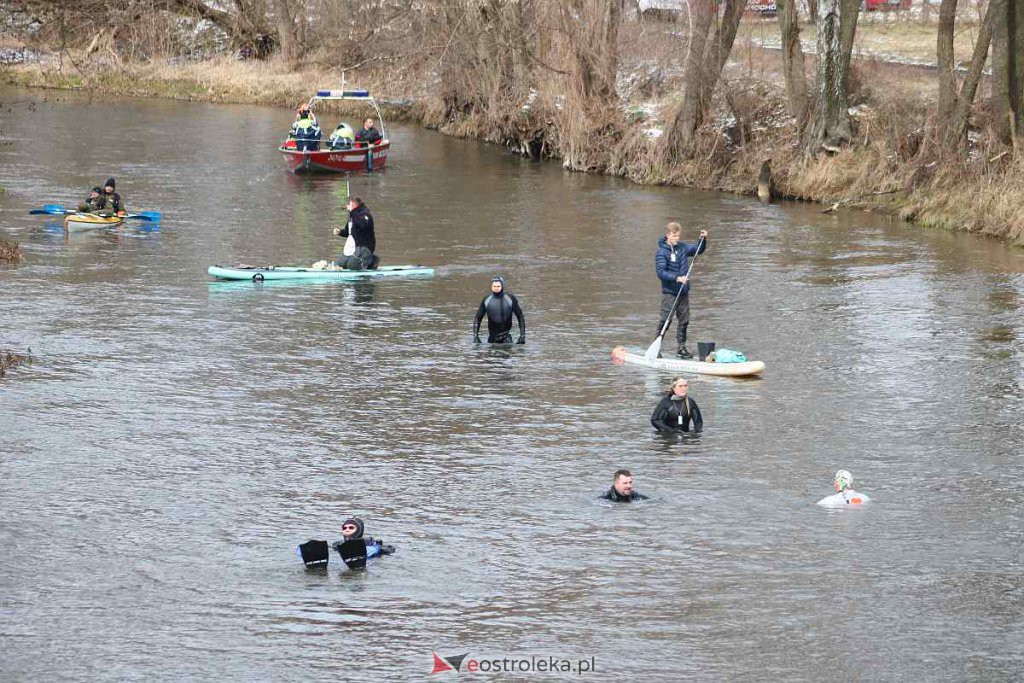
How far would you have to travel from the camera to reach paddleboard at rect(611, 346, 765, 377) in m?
20.4

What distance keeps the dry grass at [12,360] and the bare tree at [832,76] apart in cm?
2421

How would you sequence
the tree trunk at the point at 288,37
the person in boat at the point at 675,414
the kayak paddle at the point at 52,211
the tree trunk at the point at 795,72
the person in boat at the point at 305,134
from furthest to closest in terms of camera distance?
1. the tree trunk at the point at 288,37
2. the person in boat at the point at 305,134
3. the tree trunk at the point at 795,72
4. the kayak paddle at the point at 52,211
5. the person in boat at the point at 675,414

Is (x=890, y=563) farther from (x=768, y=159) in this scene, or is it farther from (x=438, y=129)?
(x=438, y=129)

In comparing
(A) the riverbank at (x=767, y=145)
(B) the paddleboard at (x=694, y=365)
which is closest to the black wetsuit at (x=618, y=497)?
(B) the paddleboard at (x=694, y=365)

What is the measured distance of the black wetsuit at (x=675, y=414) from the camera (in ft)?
57.5

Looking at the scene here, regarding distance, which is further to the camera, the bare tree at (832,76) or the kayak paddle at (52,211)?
the bare tree at (832,76)

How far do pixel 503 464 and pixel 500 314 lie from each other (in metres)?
5.53

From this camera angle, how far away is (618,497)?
49.9 feet

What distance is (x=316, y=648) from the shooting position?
39.2ft

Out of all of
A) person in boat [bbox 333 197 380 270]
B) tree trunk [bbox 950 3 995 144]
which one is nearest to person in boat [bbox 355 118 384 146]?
person in boat [bbox 333 197 380 270]

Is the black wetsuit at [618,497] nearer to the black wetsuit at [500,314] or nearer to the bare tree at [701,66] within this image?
the black wetsuit at [500,314]

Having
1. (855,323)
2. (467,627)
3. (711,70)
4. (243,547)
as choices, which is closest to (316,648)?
(467,627)

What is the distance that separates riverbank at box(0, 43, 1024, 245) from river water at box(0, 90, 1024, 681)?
8.37 ft

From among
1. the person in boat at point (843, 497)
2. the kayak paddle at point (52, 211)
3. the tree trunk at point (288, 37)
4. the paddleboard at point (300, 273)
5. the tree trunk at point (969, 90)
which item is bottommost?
the person in boat at point (843, 497)
